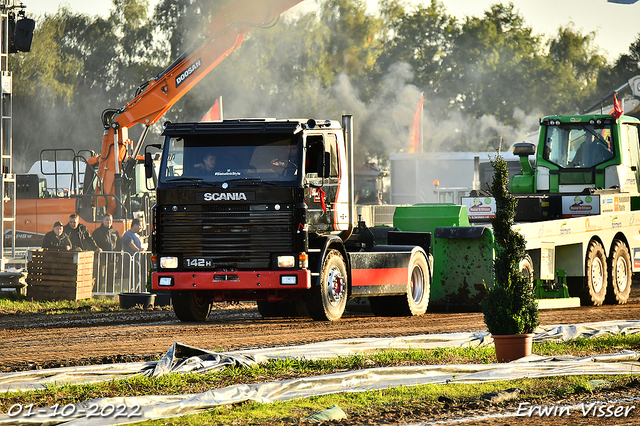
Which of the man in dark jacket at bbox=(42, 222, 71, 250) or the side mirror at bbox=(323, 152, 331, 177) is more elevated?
the side mirror at bbox=(323, 152, 331, 177)

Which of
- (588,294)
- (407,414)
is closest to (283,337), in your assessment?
(407,414)

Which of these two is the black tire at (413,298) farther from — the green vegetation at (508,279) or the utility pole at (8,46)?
the utility pole at (8,46)

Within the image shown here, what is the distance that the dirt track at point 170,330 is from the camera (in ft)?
31.6

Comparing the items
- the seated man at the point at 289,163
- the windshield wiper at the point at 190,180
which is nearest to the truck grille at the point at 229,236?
the windshield wiper at the point at 190,180

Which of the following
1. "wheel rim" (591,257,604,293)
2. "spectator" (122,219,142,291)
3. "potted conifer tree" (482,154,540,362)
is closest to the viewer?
"potted conifer tree" (482,154,540,362)

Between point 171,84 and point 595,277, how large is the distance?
477 inches

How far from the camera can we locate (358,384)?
748 centimetres

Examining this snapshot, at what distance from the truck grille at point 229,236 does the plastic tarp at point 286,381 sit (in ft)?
9.14

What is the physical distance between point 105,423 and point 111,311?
10716 millimetres

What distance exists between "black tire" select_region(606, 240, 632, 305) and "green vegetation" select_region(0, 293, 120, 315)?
964 centimetres

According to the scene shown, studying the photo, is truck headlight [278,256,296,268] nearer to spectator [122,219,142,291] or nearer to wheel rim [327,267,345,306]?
wheel rim [327,267,345,306]

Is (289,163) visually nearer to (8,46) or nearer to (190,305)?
(190,305)

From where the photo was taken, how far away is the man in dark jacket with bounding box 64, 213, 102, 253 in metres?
19.3

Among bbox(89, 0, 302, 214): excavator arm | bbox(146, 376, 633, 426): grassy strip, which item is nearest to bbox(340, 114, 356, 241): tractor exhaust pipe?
bbox(146, 376, 633, 426): grassy strip
